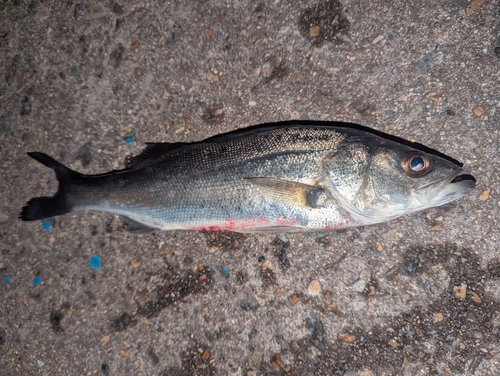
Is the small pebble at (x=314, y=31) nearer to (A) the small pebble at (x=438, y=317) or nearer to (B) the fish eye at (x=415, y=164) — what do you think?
(B) the fish eye at (x=415, y=164)

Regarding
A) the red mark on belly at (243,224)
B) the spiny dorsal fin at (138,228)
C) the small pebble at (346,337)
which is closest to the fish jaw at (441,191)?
the red mark on belly at (243,224)

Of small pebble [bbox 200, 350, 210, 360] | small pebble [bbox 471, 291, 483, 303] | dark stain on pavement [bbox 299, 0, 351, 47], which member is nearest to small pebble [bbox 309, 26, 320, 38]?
dark stain on pavement [bbox 299, 0, 351, 47]

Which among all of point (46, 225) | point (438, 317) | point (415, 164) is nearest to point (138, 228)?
point (46, 225)

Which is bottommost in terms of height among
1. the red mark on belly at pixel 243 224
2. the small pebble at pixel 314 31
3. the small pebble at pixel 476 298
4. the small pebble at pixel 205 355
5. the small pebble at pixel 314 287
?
the small pebble at pixel 205 355

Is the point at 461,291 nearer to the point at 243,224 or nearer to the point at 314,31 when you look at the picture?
the point at 243,224

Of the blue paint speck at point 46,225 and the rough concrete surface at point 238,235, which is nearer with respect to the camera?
the rough concrete surface at point 238,235

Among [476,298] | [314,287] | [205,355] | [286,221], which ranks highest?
[286,221]
